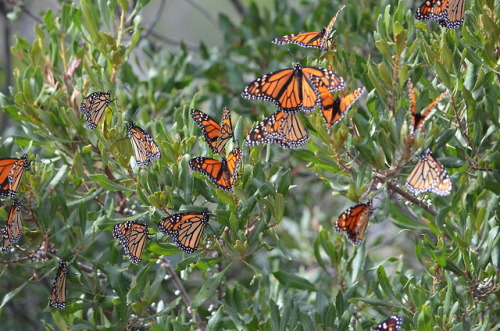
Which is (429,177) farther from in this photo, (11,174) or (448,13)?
(11,174)

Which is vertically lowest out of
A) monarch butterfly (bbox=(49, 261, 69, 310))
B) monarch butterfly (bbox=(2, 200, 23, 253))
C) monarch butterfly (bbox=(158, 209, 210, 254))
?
monarch butterfly (bbox=(49, 261, 69, 310))

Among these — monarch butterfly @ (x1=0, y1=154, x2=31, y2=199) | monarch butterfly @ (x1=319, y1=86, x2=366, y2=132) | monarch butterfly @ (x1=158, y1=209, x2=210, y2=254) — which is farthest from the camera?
monarch butterfly @ (x1=0, y1=154, x2=31, y2=199)

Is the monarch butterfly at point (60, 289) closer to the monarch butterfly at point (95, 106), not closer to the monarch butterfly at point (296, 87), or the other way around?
the monarch butterfly at point (95, 106)

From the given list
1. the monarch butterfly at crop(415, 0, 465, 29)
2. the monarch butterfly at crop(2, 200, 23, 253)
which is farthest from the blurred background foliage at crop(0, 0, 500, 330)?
the monarch butterfly at crop(2, 200, 23, 253)

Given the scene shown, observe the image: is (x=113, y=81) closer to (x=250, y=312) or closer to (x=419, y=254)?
(x=250, y=312)

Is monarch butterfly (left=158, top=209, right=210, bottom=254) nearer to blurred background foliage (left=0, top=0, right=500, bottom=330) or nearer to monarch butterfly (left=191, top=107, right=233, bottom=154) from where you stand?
blurred background foliage (left=0, top=0, right=500, bottom=330)

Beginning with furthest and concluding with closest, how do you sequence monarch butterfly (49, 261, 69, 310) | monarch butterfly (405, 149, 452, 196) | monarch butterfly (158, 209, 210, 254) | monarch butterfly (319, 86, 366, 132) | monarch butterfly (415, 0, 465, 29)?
monarch butterfly (49, 261, 69, 310), monarch butterfly (415, 0, 465, 29), monarch butterfly (158, 209, 210, 254), monarch butterfly (319, 86, 366, 132), monarch butterfly (405, 149, 452, 196)
